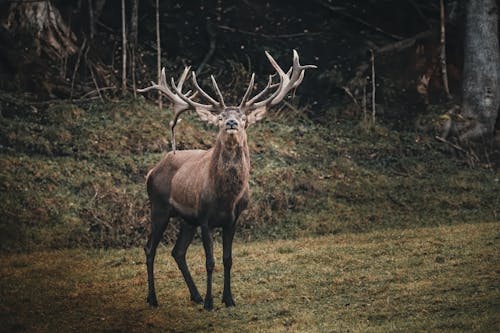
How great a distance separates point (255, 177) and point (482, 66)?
6422mm

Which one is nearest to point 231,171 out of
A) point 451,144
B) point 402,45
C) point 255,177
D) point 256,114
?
point 256,114

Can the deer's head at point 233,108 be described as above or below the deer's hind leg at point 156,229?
above

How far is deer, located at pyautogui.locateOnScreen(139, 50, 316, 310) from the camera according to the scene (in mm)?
→ 11656

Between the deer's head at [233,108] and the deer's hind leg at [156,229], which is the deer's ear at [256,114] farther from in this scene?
the deer's hind leg at [156,229]

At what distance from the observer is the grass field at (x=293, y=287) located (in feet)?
35.8

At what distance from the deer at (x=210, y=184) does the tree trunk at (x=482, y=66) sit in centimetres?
984

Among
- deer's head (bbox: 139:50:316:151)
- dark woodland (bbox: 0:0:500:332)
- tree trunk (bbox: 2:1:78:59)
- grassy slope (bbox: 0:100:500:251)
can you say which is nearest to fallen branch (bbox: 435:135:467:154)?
dark woodland (bbox: 0:0:500:332)

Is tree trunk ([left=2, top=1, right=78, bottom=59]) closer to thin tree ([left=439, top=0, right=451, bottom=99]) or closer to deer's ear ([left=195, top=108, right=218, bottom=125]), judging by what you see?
thin tree ([left=439, top=0, right=451, bottom=99])

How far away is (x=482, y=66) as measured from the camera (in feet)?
70.8

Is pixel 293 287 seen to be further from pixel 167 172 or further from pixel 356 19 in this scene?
pixel 356 19

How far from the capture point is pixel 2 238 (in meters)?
15.9

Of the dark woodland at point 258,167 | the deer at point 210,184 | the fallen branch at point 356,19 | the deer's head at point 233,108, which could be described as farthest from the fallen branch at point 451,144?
the deer at point 210,184

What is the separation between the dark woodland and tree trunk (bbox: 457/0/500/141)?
0.04 metres

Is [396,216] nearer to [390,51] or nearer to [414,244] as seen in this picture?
[414,244]
